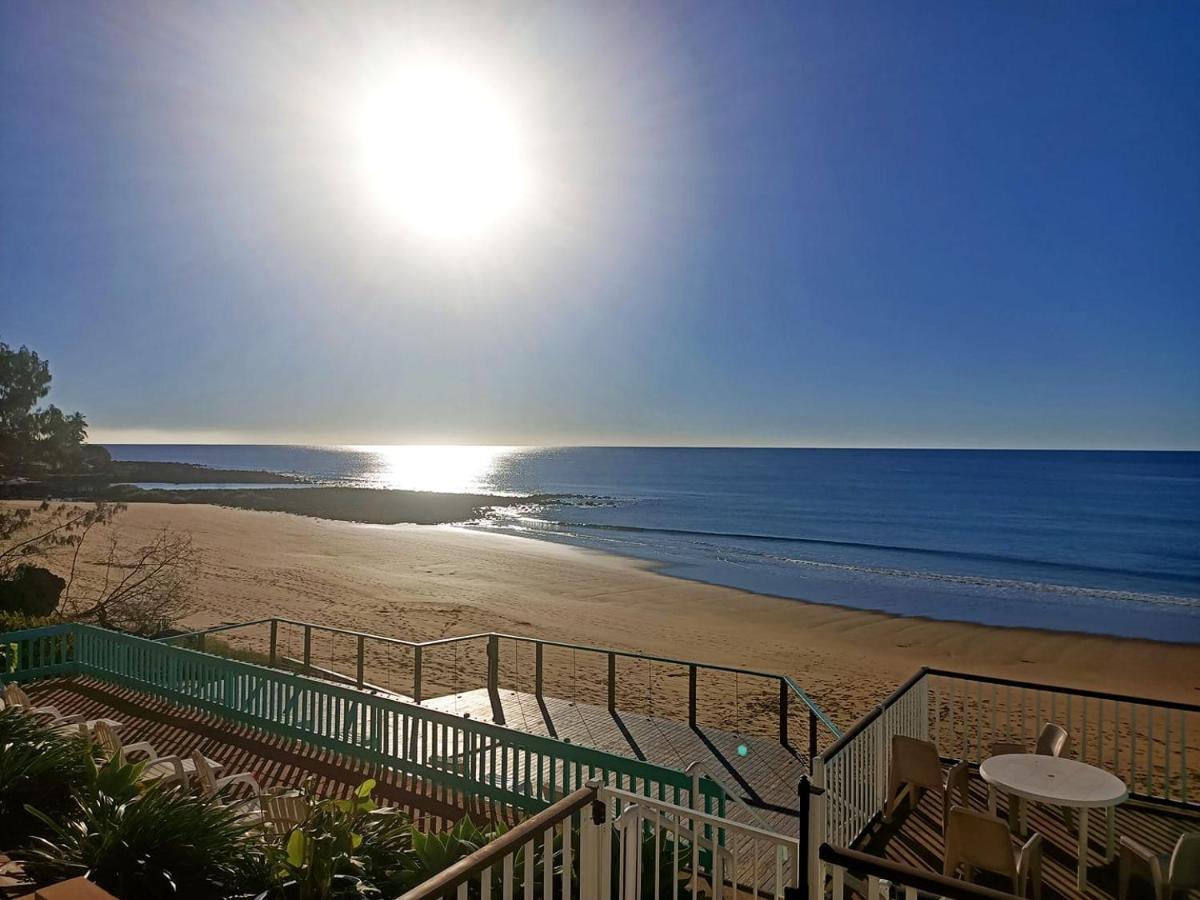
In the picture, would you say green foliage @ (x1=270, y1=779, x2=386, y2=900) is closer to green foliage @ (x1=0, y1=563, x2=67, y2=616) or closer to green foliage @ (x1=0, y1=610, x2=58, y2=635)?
green foliage @ (x1=0, y1=610, x2=58, y2=635)

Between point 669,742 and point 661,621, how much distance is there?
1418cm

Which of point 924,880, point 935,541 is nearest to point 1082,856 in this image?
point 924,880

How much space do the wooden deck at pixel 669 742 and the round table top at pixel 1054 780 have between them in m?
1.90

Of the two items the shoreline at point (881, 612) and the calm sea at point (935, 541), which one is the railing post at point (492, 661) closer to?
the shoreline at point (881, 612)

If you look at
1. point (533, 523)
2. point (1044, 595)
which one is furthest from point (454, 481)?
point (1044, 595)

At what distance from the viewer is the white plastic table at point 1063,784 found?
570cm

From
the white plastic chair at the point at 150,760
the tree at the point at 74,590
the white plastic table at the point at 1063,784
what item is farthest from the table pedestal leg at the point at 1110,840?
the tree at the point at 74,590

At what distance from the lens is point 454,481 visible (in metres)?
125

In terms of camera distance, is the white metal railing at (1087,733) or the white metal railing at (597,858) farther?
the white metal railing at (1087,733)

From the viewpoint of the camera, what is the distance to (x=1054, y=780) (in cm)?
607

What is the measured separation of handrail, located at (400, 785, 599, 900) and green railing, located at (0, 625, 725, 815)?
4.35ft

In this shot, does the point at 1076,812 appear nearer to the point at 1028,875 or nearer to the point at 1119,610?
the point at 1028,875

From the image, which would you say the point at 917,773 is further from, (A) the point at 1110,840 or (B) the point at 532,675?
(B) the point at 532,675

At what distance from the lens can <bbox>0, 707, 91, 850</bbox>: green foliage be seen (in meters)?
5.32
